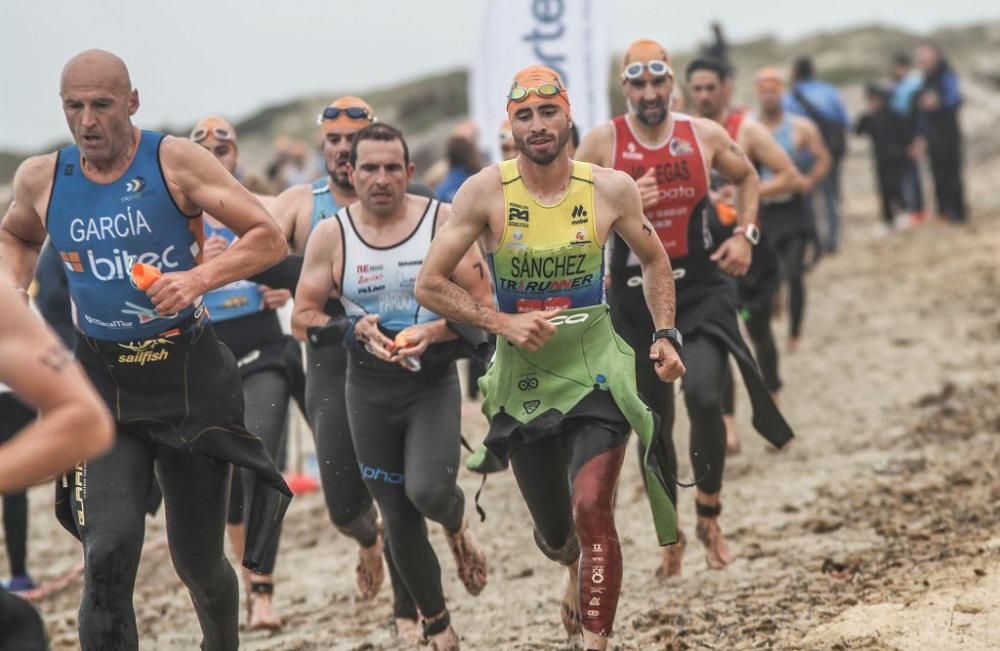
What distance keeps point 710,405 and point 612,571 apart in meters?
1.69

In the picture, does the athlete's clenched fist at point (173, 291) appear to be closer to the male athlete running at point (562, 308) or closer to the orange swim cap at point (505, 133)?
the male athlete running at point (562, 308)

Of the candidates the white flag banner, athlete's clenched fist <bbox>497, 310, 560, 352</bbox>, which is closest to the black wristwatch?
athlete's clenched fist <bbox>497, 310, 560, 352</bbox>

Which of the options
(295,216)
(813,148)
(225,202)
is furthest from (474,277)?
(813,148)

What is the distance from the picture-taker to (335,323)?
6312 millimetres

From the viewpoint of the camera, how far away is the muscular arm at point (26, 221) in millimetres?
5473

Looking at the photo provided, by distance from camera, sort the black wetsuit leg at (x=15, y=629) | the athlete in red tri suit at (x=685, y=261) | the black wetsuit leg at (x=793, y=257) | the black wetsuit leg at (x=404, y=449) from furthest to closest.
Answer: the black wetsuit leg at (x=793, y=257) < the athlete in red tri suit at (x=685, y=261) < the black wetsuit leg at (x=404, y=449) < the black wetsuit leg at (x=15, y=629)

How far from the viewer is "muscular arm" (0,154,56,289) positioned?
5.47 m

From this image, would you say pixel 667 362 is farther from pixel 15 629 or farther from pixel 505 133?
pixel 505 133

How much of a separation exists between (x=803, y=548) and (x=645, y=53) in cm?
265

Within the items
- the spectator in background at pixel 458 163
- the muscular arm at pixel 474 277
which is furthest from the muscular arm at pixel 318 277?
the spectator in background at pixel 458 163

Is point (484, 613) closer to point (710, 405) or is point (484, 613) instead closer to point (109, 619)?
point (710, 405)

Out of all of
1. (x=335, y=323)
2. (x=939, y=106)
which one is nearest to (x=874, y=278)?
(x=939, y=106)

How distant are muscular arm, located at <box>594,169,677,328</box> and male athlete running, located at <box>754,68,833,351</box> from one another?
5.30 metres

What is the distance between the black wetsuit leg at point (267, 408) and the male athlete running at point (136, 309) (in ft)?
4.70
